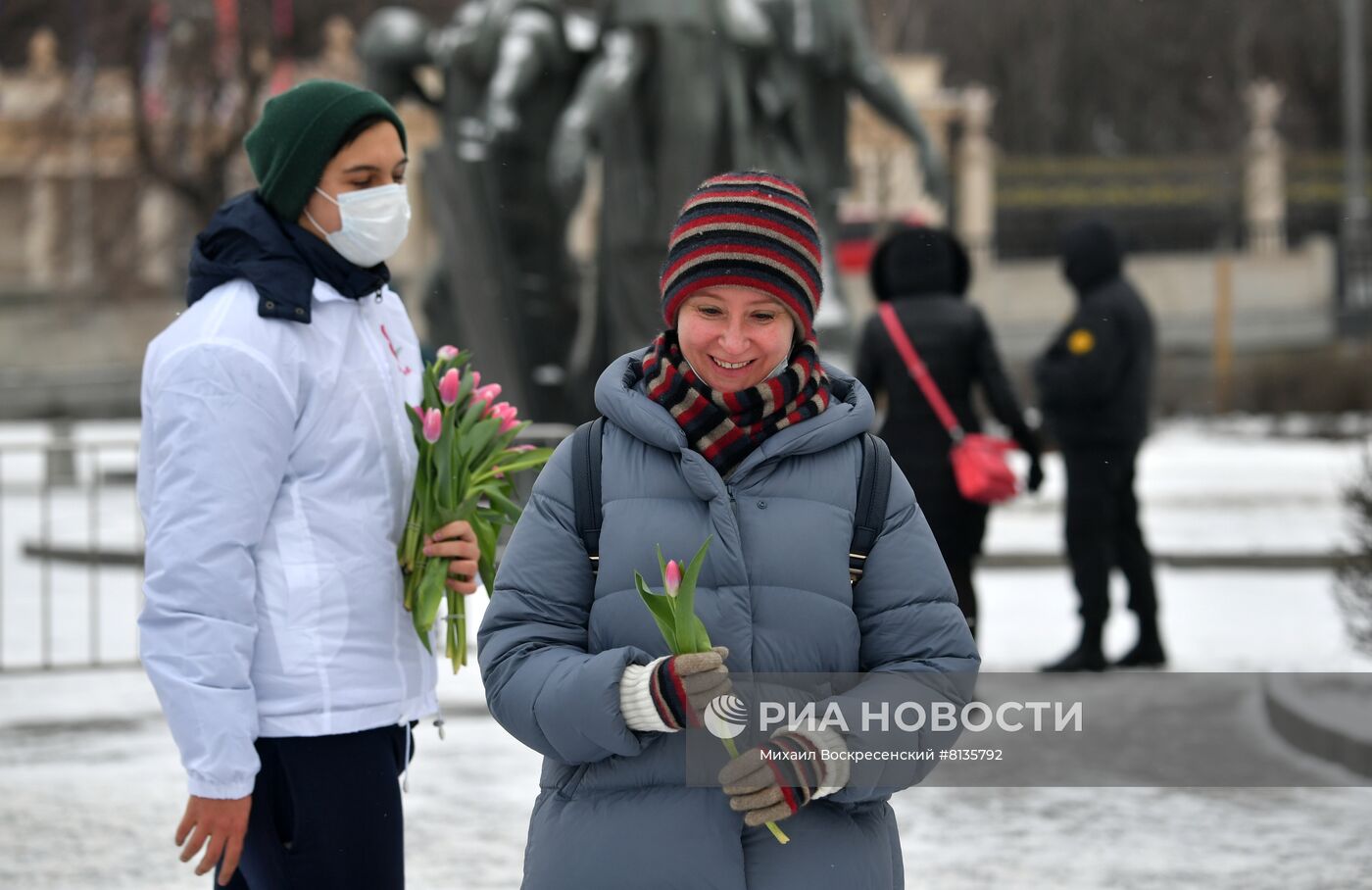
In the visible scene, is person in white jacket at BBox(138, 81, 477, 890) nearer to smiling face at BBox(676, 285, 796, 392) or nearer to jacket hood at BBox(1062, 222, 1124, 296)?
smiling face at BBox(676, 285, 796, 392)

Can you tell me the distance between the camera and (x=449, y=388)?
3881 millimetres

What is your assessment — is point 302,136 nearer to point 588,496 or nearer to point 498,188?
point 588,496

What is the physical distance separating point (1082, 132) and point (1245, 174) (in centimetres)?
1311

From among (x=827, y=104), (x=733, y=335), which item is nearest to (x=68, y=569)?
(x=827, y=104)

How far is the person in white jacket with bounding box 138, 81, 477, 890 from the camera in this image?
3352mm

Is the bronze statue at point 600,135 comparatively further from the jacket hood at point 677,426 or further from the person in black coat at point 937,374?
the jacket hood at point 677,426

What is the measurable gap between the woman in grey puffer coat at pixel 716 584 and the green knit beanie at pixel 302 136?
1.01 meters

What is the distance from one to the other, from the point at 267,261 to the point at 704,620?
124 centimetres

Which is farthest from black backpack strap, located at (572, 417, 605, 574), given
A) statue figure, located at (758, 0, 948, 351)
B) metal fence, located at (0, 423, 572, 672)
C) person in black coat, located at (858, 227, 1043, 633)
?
statue figure, located at (758, 0, 948, 351)

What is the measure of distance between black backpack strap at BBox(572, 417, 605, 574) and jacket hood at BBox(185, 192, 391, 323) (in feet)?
2.85

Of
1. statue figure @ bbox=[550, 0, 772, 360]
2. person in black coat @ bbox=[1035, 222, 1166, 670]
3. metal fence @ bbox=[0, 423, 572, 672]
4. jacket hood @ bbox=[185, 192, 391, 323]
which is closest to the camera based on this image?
jacket hood @ bbox=[185, 192, 391, 323]

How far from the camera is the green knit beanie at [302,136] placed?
12.0ft

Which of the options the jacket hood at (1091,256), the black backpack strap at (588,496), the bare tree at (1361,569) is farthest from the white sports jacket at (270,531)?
the jacket hood at (1091,256)

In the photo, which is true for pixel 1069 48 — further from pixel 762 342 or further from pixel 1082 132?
pixel 762 342
